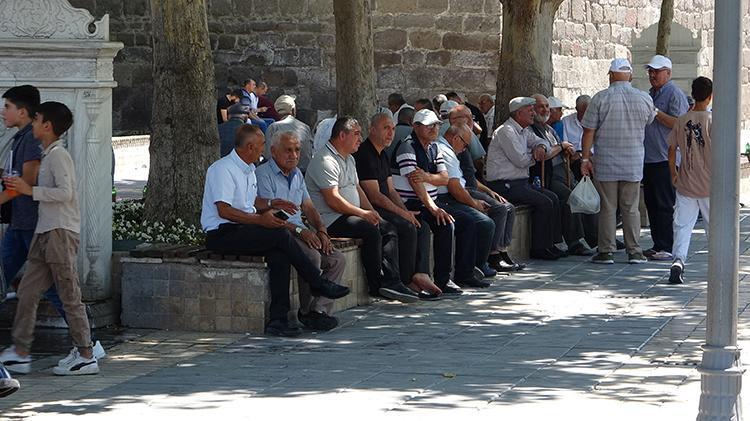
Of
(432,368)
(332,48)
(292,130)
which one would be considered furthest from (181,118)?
(332,48)

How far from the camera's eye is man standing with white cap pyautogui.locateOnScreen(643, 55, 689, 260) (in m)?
15.6

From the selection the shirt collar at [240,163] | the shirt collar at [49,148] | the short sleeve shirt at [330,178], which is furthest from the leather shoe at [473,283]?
the shirt collar at [49,148]

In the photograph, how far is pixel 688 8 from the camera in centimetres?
3253

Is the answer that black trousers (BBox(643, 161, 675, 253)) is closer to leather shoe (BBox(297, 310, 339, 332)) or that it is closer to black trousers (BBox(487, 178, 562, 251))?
black trousers (BBox(487, 178, 562, 251))

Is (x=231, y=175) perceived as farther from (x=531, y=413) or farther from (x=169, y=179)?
(x=531, y=413)

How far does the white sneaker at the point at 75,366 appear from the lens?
371 inches

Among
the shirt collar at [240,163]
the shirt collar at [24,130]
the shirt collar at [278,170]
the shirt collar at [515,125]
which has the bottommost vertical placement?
the shirt collar at [278,170]

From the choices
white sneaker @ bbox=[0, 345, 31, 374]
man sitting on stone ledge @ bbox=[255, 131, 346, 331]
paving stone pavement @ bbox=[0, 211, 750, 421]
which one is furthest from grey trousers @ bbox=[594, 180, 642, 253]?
white sneaker @ bbox=[0, 345, 31, 374]

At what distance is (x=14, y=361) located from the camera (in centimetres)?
953

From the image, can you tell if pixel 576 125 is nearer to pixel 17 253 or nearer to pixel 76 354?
pixel 17 253

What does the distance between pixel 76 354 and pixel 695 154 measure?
232 inches

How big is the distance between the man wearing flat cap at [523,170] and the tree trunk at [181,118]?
10.9ft

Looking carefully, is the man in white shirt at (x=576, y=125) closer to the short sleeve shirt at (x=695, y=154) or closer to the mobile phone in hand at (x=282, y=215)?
the short sleeve shirt at (x=695, y=154)

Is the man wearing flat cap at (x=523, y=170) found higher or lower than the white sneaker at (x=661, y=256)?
higher
